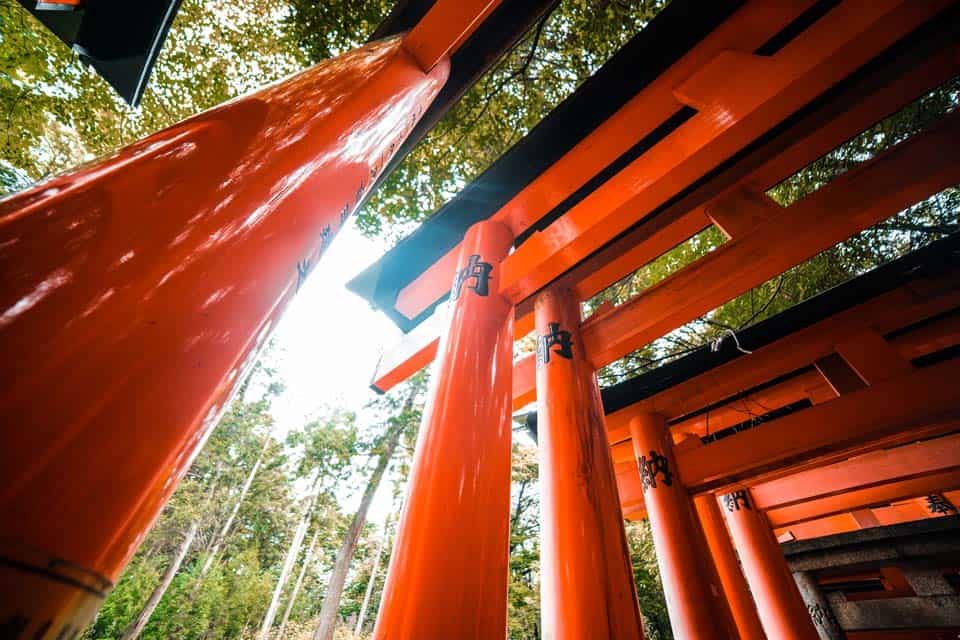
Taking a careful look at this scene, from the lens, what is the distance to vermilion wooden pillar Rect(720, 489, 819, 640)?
3.80 m

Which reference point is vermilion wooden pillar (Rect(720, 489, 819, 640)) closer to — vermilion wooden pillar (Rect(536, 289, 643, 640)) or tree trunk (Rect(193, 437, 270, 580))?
vermilion wooden pillar (Rect(536, 289, 643, 640))

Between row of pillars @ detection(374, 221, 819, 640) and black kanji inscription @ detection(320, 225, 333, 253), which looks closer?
black kanji inscription @ detection(320, 225, 333, 253)

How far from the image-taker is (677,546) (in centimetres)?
288

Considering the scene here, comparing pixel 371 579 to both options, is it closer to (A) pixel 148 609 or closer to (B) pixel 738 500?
(A) pixel 148 609

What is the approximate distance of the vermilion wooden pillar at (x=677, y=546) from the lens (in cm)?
250

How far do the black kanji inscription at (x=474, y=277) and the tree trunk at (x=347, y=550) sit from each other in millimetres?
12523

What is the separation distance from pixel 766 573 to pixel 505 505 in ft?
15.4

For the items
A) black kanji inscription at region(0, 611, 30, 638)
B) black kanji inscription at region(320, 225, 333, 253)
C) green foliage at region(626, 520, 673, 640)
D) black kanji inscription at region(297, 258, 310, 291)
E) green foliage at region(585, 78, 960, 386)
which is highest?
green foliage at region(585, 78, 960, 386)

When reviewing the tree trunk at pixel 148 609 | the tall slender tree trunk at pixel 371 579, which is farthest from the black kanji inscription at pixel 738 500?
the tall slender tree trunk at pixel 371 579

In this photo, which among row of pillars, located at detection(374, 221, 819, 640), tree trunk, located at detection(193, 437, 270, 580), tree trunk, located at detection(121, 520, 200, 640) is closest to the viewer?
row of pillars, located at detection(374, 221, 819, 640)

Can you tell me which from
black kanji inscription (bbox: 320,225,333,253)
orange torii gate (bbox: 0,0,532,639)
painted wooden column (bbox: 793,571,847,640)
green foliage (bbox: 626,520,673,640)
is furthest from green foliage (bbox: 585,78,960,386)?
green foliage (bbox: 626,520,673,640)

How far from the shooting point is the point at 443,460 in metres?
1.28

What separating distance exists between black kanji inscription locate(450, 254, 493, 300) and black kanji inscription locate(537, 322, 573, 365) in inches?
23.2

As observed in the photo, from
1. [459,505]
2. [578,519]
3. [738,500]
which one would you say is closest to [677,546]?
[578,519]
